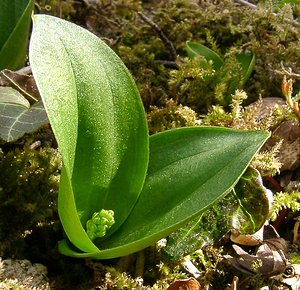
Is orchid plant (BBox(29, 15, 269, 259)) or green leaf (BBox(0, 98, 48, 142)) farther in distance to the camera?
green leaf (BBox(0, 98, 48, 142))

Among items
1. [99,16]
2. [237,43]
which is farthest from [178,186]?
[99,16]

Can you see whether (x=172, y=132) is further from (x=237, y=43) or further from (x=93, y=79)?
(x=237, y=43)

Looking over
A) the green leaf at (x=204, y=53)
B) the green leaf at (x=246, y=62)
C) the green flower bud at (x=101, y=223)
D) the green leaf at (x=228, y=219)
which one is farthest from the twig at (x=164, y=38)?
the green flower bud at (x=101, y=223)

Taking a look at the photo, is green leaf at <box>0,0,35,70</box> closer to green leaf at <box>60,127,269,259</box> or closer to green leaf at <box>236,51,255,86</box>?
green leaf at <box>60,127,269,259</box>

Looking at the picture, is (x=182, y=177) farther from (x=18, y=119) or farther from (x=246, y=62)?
(x=246, y=62)

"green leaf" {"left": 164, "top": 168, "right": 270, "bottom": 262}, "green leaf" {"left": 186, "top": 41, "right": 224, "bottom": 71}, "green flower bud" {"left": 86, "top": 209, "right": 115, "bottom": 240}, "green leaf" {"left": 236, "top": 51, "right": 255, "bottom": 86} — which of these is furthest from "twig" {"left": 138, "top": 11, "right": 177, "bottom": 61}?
"green flower bud" {"left": 86, "top": 209, "right": 115, "bottom": 240}

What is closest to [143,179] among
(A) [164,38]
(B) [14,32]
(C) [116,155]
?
(C) [116,155]
